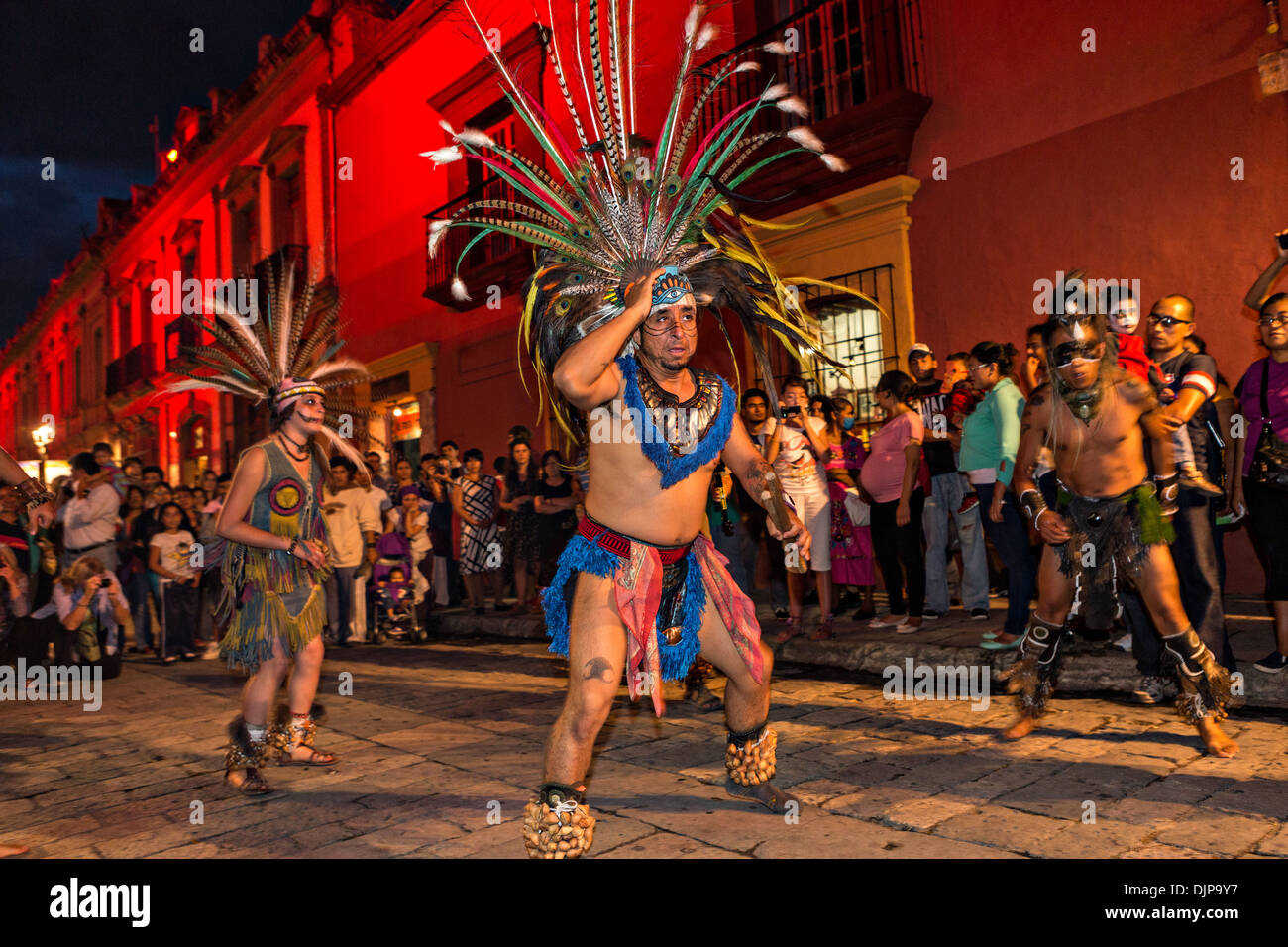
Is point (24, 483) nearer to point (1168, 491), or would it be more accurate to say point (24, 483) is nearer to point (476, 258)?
point (1168, 491)

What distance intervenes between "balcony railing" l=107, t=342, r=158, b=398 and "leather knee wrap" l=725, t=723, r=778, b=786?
29.9 metres

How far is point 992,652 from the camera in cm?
596

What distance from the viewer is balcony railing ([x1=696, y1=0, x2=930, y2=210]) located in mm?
9750

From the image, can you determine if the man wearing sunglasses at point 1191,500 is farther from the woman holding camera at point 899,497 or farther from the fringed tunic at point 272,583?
the fringed tunic at point 272,583

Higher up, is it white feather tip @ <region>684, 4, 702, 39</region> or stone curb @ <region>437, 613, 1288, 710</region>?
white feather tip @ <region>684, 4, 702, 39</region>

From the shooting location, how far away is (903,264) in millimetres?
9945

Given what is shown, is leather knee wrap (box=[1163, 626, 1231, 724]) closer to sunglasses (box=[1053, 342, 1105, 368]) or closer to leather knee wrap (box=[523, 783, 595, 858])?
sunglasses (box=[1053, 342, 1105, 368])

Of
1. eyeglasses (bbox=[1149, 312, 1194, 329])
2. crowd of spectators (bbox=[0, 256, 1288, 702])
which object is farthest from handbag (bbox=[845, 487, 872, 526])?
eyeglasses (bbox=[1149, 312, 1194, 329])

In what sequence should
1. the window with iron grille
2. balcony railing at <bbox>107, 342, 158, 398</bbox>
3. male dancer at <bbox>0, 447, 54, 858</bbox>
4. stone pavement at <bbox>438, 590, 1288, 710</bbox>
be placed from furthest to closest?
balcony railing at <bbox>107, 342, 158, 398</bbox>
the window with iron grille
stone pavement at <bbox>438, 590, 1288, 710</bbox>
male dancer at <bbox>0, 447, 54, 858</bbox>

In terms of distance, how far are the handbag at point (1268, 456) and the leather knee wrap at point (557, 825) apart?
420 cm

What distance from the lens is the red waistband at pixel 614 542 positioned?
11.0 ft

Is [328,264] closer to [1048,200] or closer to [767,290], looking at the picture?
[1048,200]

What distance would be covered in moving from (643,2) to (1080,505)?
1058 cm

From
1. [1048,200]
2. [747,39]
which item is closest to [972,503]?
[1048,200]
